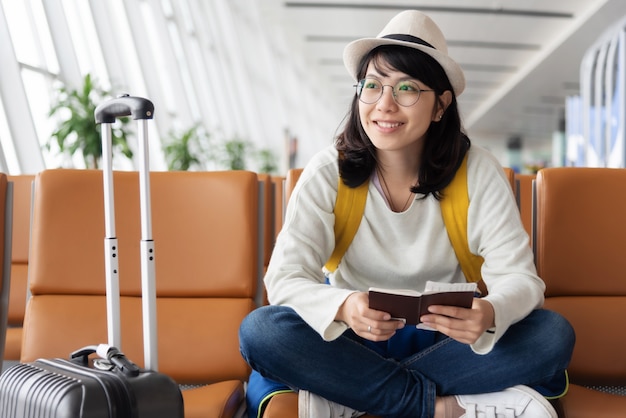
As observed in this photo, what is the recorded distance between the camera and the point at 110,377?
5.12 feet

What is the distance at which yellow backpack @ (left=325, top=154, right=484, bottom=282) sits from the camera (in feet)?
6.48

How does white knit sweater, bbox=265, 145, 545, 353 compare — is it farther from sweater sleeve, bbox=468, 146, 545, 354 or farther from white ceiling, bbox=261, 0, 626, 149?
white ceiling, bbox=261, 0, 626, 149

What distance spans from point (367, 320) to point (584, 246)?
0.94 metres

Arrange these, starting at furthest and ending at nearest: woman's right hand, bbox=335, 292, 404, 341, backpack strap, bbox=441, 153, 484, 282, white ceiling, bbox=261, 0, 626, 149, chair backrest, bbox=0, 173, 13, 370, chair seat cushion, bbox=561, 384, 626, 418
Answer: white ceiling, bbox=261, 0, 626, 149, chair backrest, bbox=0, 173, 13, 370, backpack strap, bbox=441, 153, 484, 282, chair seat cushion, bbox=561, 384, 626, 418, woman's right hand, bbox=335, 292, 404, 341

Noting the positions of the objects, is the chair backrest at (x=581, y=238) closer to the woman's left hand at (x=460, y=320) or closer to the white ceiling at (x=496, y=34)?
the woman's left hand at (x=460, y=320)

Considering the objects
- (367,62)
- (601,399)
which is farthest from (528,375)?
(367,62)

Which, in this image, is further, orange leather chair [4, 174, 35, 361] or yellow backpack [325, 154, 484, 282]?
orange leather chair [4, 174, 35, 361]

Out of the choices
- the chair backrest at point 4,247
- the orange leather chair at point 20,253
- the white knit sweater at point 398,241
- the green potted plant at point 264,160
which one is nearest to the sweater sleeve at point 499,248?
the white knit sweater at point 398,241

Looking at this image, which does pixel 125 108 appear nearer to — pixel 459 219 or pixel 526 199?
pixel 459 219

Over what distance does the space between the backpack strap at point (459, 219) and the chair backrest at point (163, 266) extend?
0.61 metres

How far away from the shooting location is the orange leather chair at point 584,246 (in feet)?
7.21

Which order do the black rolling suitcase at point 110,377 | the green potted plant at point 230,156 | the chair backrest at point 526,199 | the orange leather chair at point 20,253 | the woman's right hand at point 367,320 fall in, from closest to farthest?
1. the black rolling suitcase at point 110,377
2. the woman's right hand at point 367,320
3. the chair backrest at point 526,199
4. the orange leather chair at point 20,253
5. the green potted plant at point 230,156

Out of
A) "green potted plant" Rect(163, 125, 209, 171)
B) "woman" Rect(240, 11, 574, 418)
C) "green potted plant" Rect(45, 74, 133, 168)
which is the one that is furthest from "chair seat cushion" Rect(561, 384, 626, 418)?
"green potted plant" Rect(163, 125, 209, 171)

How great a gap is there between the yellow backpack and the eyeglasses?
23 cm
